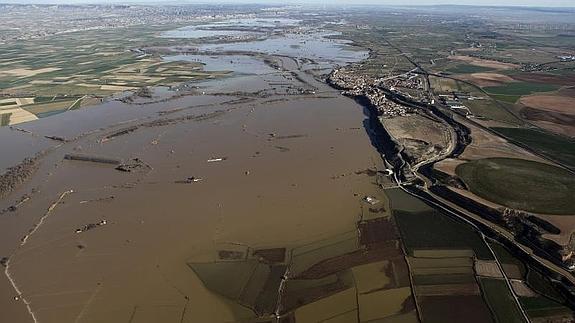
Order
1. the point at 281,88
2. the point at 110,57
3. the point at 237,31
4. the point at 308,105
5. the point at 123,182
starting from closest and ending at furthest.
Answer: the point at 123,182 → the point at 308,105 → the point at 281,88 → the point at 110,57 → the point at 237,31

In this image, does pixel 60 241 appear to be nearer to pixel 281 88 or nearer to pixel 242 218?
pixel 242 218

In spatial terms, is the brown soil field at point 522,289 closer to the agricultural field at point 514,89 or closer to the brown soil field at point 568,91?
the agricultural field at point 514,89

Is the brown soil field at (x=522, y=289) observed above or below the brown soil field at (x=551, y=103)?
below

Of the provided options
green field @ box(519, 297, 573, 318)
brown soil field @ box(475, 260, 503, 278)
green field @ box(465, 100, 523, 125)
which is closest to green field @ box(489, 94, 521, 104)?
green field @ box(465, 100, 523, 125)

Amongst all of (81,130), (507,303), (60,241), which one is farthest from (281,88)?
(507,303)

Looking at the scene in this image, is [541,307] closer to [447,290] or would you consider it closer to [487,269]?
[487,269]

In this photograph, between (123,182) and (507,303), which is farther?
(123,182)

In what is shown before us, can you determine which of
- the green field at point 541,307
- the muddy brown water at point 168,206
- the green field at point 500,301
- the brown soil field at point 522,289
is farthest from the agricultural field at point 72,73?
the green field at point 541,307
